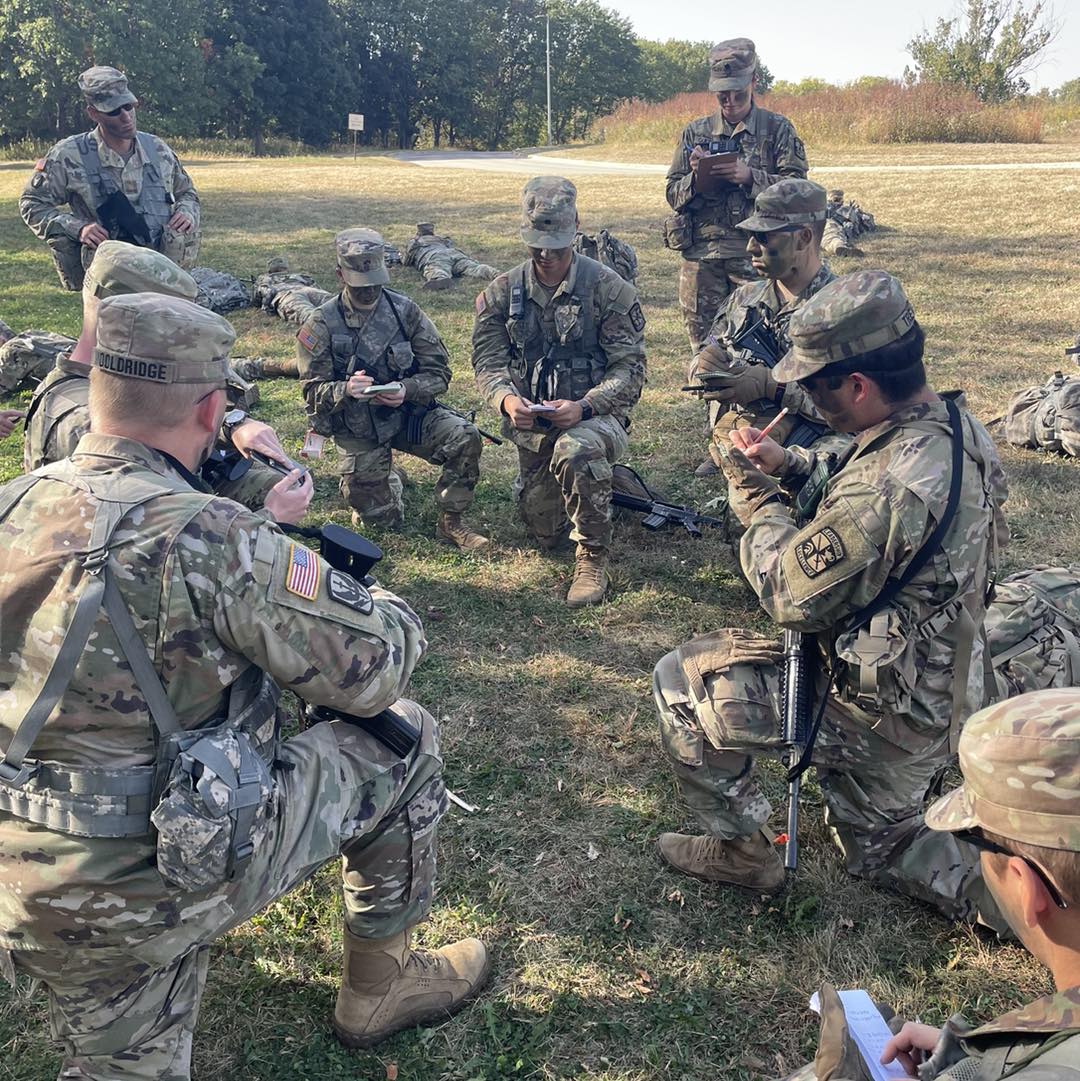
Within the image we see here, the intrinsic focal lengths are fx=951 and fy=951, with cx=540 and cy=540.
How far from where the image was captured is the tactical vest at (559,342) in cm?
620

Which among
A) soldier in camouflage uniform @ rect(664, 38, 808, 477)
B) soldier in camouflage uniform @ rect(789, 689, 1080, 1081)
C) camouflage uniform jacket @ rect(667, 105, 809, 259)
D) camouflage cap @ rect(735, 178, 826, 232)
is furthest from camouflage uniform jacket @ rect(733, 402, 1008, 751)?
camouflage uniform jacket @ rect(667, 105, 809, 259)

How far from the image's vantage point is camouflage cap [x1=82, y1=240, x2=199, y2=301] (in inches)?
173

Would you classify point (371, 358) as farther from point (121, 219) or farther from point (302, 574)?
point (302, 574)

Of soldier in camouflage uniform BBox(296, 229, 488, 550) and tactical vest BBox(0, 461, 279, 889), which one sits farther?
soldier in camouflage uniform BBox(296, 229, 488, 550)

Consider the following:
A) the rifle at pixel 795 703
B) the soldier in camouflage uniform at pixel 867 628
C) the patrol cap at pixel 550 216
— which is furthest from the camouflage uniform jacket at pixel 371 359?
the rifle at pixel 795 703

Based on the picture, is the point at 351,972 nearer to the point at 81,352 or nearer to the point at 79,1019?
the point at 79,1019

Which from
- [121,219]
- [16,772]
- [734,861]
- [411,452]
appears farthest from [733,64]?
[16,772]

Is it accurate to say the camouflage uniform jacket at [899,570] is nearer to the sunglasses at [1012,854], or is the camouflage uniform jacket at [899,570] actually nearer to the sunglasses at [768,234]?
the sunglasses at [1012,854]

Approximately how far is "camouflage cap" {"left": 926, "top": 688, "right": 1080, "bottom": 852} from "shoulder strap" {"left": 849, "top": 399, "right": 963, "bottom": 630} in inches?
54.1

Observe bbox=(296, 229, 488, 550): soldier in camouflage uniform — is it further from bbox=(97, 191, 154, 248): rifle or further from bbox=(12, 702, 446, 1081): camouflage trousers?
bbox=(12, 702, 446, 1081): camouflage trousers

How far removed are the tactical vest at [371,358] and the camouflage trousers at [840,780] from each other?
3.66m

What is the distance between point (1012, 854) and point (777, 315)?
4361 millimetres

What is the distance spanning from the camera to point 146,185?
7965 millimetres

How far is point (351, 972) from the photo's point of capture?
3.15 m
